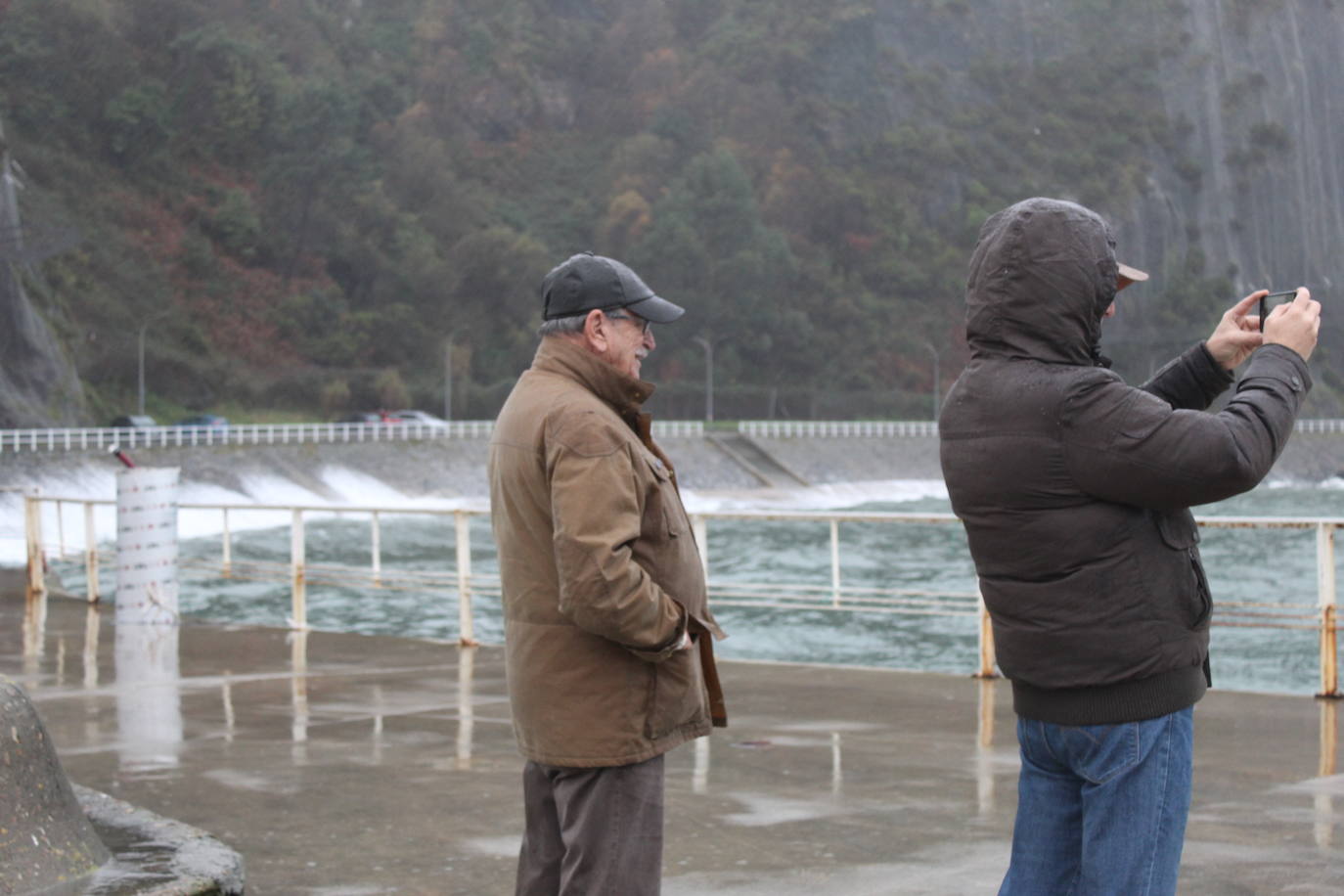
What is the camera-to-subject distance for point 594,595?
3072 mm

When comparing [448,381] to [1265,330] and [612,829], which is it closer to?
[612,829]

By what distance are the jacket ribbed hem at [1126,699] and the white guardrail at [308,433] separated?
115 ft

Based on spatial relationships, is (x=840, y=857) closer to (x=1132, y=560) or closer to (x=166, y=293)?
(x=1132, y=560)

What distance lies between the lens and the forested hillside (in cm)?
7919

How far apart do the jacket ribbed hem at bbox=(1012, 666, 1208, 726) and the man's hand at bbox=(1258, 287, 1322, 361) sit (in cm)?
57

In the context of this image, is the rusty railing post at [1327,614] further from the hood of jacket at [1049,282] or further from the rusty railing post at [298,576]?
→ the rusty railing post at [298,576]

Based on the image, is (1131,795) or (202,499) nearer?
(1131,795)

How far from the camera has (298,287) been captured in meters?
84.5

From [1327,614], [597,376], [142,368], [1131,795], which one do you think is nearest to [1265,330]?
[1131,795]

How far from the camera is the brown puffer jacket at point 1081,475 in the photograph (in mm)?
2613

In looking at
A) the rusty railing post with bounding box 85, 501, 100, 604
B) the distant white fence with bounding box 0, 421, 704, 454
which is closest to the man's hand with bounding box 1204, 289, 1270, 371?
the rusty railing post with bounding box 85, 501, 100, 604

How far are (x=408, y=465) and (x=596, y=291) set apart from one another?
174 feet

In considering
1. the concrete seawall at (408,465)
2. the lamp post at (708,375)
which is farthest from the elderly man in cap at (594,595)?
the lamp post at (708,375)

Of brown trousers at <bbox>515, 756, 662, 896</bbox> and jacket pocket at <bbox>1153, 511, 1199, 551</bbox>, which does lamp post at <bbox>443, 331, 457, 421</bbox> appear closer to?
brown trousers at <bbox>515, 756, 662, 896</bbox>
